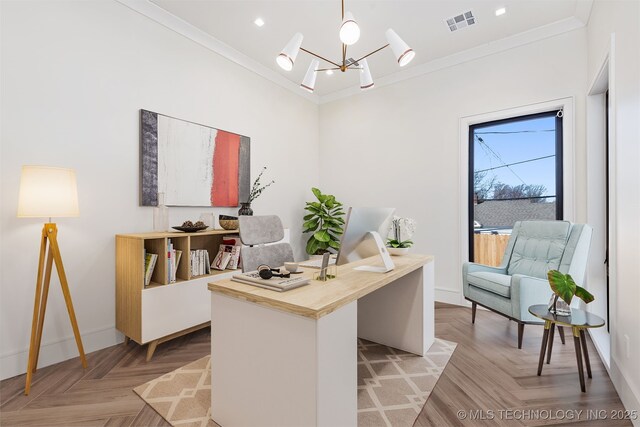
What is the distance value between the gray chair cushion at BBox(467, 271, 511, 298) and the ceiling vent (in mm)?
2529

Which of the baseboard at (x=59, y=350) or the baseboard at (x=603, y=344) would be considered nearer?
the baseboard at (x=59, y=350)

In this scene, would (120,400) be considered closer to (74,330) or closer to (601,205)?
(74,330)


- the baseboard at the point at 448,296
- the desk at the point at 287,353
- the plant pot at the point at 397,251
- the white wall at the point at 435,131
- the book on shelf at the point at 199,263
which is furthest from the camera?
the baseboard at the point at 448,296

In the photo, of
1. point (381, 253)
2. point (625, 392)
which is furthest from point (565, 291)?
point (381, 253)

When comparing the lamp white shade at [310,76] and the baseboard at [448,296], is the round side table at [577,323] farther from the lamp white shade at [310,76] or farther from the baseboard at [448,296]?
the lamp white shade at [310,76]

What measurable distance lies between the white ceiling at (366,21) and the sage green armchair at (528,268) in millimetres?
2057

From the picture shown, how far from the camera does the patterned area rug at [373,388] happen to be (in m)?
1.61

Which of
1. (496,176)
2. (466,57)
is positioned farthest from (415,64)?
(496,176)

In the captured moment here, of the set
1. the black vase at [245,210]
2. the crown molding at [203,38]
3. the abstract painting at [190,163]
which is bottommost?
the black vase at [245,210]

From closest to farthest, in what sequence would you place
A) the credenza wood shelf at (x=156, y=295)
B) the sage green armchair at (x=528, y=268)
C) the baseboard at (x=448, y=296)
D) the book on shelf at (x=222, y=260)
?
1. the credenza wood shelf at (x=156, y=295)
2. the sage green armchair at (x=528, y=268)
3. the book on shelf at (x=222, y=260)
4. the baseboard at (x=448, y=296)

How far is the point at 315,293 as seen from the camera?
4.50 feet

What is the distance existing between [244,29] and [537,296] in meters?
3.71

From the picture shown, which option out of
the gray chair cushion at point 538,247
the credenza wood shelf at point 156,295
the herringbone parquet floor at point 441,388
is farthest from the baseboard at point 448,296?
the credenza wood shelf at point 156,295

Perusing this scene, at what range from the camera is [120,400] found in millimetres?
1777
